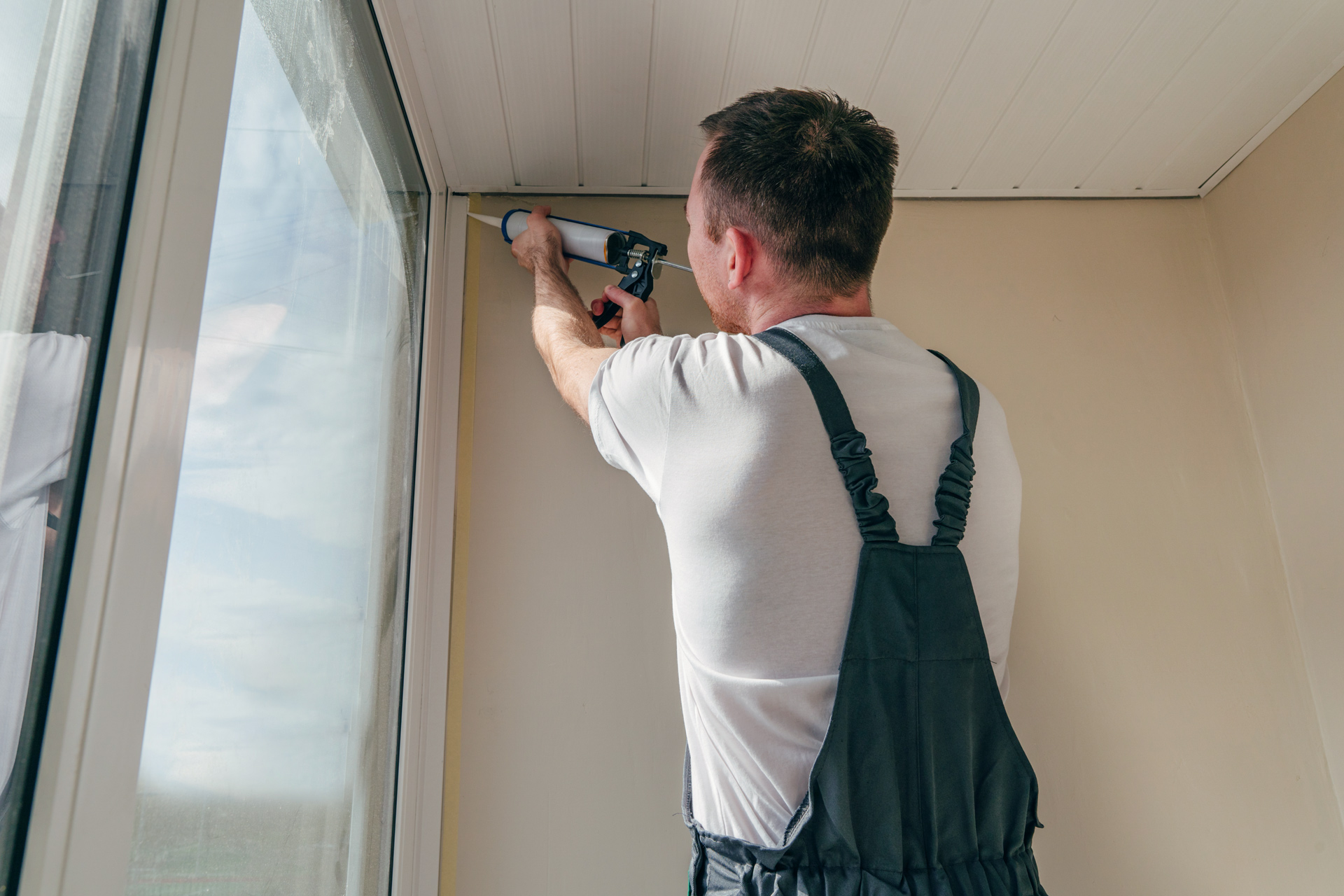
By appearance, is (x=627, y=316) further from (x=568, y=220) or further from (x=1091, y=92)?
(x=1091, y=92)

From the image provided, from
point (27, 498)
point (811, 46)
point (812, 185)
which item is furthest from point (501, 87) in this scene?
point (27, 498)

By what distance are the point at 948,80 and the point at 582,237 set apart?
703 mm

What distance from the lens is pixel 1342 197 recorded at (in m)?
1.48

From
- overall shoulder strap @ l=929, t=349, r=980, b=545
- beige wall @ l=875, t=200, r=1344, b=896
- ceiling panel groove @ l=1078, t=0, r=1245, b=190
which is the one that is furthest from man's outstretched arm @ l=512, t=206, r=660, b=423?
ceiling panel groove @ l=1078, t=0, r=1245, b=190

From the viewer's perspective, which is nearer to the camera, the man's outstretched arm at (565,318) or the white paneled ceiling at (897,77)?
the man's outstretched arm at (565,318)

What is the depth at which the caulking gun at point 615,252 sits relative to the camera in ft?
4.76

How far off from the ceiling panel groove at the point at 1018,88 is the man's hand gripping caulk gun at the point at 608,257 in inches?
26.3

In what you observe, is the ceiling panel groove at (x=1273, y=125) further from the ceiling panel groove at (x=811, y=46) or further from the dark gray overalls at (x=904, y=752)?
the dark gray overalls at (x=904, y=752)

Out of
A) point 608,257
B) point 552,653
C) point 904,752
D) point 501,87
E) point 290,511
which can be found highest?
point 501,87

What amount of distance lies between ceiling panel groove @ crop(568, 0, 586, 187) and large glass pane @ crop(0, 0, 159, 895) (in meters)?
0.88

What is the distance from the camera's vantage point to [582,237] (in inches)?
58.5

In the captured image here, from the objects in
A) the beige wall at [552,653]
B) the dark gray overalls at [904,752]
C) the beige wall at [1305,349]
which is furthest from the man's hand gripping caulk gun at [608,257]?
the beige wall at [1305,349]

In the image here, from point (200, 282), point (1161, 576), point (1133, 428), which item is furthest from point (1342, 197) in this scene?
point (200, 282)

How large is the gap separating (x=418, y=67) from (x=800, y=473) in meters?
0.98
